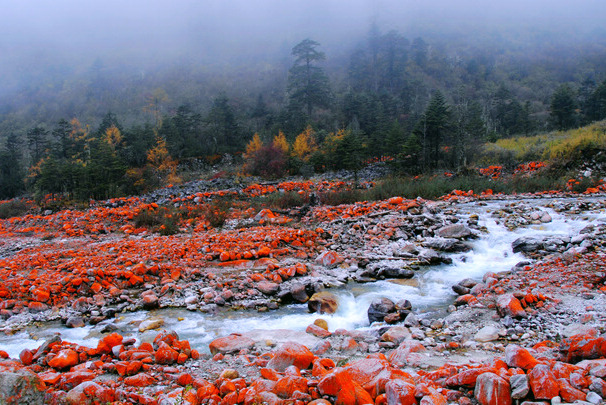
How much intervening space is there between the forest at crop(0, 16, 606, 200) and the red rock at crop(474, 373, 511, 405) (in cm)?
2238

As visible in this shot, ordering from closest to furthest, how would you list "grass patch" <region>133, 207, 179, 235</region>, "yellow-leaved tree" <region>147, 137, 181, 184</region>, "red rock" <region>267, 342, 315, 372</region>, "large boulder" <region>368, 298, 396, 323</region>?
"red rock" <region>267, 342, 315, 372</region> < "large boulder" <region>368, 298, 396, 323</region> < "grass patch" <region>133, 207, 179, 235</region> < "yellow-leaved tree" <region>147, 137, 181, 184</region>

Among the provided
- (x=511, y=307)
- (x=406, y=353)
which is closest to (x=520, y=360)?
(x=406, y=353)

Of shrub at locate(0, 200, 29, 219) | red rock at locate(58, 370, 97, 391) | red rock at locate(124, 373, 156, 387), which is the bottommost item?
shrub at locate(0, 200, 29, 219)

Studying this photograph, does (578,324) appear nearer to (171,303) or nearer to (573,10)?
(171,303)

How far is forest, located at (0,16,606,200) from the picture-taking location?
2749cm

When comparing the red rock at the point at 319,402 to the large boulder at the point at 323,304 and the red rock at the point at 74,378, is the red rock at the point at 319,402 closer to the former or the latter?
the red rock at the point at 74,378

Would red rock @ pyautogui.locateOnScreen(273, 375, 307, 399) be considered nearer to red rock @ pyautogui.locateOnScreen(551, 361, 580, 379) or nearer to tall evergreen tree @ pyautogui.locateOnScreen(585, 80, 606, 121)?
red rock @ pyautogui.locateOnScreen(551, 361, 580, 379)

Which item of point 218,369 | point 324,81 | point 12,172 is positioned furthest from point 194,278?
point 324,81

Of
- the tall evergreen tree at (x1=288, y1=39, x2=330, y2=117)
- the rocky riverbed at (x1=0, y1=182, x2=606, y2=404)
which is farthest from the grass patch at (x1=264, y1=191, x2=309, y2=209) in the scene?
the tall evergreen tree at (x1=288, y1=39, x2=330, y2=117)

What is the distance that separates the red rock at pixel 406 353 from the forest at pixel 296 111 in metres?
21.4

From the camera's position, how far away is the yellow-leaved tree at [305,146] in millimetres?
31641

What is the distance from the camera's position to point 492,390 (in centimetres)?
242

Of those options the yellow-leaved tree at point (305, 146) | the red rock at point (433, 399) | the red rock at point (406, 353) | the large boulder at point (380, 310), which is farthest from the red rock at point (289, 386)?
the yellow-leaved tree at point (305, 146)

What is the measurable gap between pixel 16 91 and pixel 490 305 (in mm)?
91901
